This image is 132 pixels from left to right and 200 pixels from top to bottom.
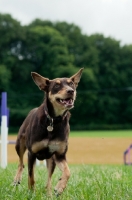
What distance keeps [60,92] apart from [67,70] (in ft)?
170

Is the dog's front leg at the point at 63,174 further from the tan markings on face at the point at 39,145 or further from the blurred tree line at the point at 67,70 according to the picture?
the blurred tree line at the point at 67,70

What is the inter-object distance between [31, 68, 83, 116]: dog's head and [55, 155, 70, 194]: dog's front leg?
510mm

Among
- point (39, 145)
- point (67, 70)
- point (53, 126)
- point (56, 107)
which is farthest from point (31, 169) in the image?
point (67, 70)

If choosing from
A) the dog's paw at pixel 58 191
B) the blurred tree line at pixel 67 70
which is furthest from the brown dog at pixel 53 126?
the blurred tree line at pixel 67 70

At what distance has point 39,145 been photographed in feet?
17.2

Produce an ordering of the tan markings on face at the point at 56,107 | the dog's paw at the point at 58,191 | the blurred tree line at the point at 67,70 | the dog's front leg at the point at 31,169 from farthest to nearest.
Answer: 1. the blurred tree line at the point at 67,70
2. the dog's front leg at the point at 31,169
3. the tan markings on face at the point at 56,107
4. the dog's paw at the point at 58,191

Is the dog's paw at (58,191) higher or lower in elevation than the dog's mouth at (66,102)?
lower

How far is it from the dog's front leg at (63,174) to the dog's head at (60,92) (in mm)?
510

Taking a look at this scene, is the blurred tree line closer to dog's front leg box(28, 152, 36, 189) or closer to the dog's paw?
dog's front leg box(28, 152, 36, 189)

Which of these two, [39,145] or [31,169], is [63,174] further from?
[31,169]

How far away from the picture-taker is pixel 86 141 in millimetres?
39188

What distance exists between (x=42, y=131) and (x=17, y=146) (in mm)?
1126

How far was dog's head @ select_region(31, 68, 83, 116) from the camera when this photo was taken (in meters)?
5.12

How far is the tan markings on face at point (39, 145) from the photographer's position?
521 cm
